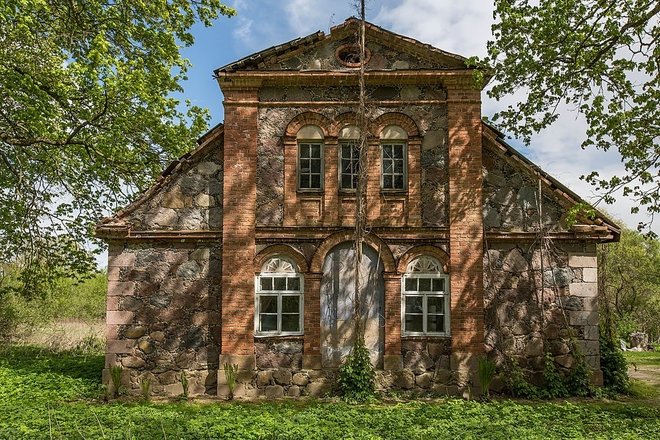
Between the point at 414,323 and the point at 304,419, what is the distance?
3805 mm

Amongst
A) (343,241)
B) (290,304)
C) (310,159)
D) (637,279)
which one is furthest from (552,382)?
(637,279)

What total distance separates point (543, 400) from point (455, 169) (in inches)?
198

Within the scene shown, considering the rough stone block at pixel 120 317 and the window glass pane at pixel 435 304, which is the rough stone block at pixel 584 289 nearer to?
the window glass pane at pixel 435 304

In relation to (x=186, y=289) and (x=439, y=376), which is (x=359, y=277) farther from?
(x=186, y=289)

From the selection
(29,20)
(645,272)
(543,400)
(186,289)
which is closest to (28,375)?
(186,289)

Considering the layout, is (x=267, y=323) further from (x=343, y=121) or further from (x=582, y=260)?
(x=582, y=260)

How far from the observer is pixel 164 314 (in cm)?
1134

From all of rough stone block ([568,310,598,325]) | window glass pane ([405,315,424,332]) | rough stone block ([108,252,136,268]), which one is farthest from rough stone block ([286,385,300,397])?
rough stone block ([568,310,598,325])

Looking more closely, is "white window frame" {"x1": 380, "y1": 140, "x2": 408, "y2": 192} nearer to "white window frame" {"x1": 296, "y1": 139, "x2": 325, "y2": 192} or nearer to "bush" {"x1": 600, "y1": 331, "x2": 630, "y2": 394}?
"white window frame" {"x1": 296, "y1": 139, "x2": 325, "y2": 192}

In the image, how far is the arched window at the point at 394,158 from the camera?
11680mm

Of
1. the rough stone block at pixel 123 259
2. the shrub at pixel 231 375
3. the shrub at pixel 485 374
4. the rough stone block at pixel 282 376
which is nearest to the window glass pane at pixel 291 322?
the rough stone block at pixel 282 376

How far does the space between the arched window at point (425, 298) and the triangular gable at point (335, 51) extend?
14.1 feet

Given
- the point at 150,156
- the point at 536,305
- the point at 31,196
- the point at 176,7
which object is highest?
the point at 176,7

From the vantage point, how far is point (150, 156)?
14289mm
